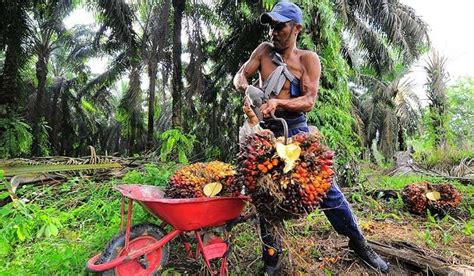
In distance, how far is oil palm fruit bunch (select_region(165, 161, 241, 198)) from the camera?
2590 mm

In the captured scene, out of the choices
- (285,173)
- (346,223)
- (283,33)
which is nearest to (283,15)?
(283,33)

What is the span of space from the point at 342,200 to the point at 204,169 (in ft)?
3.36

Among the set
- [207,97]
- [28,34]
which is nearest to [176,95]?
[207,97]

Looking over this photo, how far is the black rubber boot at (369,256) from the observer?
2.76 metres

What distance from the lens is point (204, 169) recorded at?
277cm

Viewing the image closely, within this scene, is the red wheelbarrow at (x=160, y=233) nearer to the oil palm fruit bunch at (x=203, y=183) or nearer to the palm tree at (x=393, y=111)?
the oil palm fruit bunch at (x=203, y=183)

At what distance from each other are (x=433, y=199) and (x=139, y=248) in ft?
12.2

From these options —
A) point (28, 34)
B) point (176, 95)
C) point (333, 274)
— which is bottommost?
point (333, 274)

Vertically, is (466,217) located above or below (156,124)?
below

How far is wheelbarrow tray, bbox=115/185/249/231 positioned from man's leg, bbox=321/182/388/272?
2.16 feet

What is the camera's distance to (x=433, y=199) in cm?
454

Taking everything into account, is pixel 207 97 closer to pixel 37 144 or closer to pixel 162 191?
pixel 37 144

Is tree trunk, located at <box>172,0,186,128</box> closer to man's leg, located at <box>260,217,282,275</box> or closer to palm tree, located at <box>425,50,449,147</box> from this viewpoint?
man's leg, located at <box>260,217,282,275</box>

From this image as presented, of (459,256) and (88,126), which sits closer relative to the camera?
(459,256)
